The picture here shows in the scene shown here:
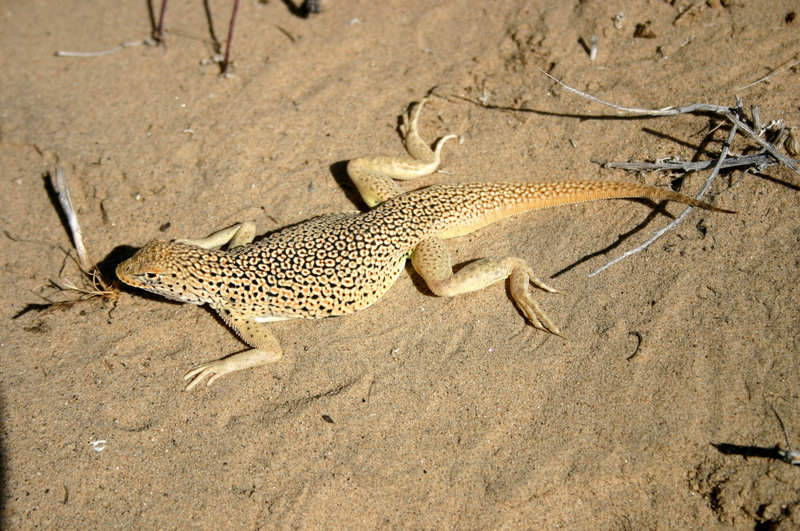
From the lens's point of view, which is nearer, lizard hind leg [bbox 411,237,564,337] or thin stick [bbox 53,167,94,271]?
lizard hind leg [bbox 411,237,564,337]

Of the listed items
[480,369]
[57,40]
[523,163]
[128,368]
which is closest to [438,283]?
A: [480,369]

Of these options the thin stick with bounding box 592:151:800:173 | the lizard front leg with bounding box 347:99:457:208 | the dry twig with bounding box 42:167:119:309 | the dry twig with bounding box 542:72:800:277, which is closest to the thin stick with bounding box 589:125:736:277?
the dry twig with bounding box 542:72:800:277

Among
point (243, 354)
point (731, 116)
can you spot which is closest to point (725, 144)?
point (731, 116)

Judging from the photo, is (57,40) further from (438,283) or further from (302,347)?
(438,283)

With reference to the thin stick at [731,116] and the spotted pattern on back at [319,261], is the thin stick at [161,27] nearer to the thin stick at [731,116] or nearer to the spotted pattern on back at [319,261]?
the spotted pattern on back at [319,261]

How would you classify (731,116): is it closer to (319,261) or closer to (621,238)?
(621,238)

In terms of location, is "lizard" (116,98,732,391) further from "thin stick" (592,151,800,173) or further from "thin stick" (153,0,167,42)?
"thin stick" (153,0,167,42)

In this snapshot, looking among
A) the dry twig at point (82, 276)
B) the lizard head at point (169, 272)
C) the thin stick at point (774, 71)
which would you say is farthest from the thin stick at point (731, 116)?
the dry twig at point (82, 276)
